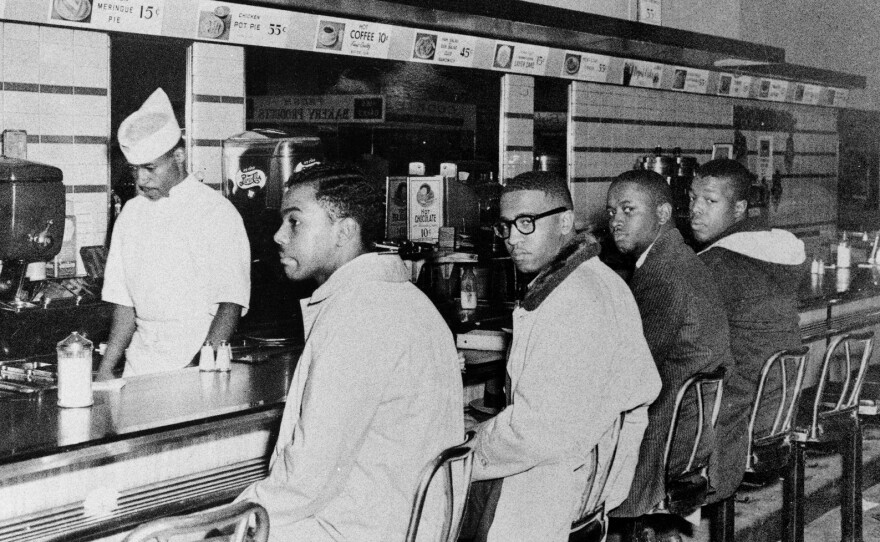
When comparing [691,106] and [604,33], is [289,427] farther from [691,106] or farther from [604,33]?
[691,106]

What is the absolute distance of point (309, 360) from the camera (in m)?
2.13

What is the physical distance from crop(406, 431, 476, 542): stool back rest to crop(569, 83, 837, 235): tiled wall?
584 centimetres

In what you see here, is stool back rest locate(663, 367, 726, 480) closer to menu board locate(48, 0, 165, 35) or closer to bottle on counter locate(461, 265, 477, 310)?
bottle on counter locate(461, 265, 477, 310)

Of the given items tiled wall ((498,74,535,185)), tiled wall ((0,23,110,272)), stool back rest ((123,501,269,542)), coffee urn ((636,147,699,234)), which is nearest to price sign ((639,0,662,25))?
coffee urn ((636,147,699,234))

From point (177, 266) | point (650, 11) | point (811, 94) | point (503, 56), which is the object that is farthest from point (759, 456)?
point (811, 94)

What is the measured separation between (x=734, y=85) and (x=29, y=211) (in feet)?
24.1

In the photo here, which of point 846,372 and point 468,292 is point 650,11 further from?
point 846,372

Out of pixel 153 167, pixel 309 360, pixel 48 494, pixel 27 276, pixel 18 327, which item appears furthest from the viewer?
pixel 27 276

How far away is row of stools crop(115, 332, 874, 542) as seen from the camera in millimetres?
2314

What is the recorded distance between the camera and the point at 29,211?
3.51 meters

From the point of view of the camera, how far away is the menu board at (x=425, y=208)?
20.8 ft

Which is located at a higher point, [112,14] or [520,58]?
[520,58]

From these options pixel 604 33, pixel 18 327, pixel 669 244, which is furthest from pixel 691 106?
pixel 18 327

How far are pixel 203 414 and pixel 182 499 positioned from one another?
0.41 meters
